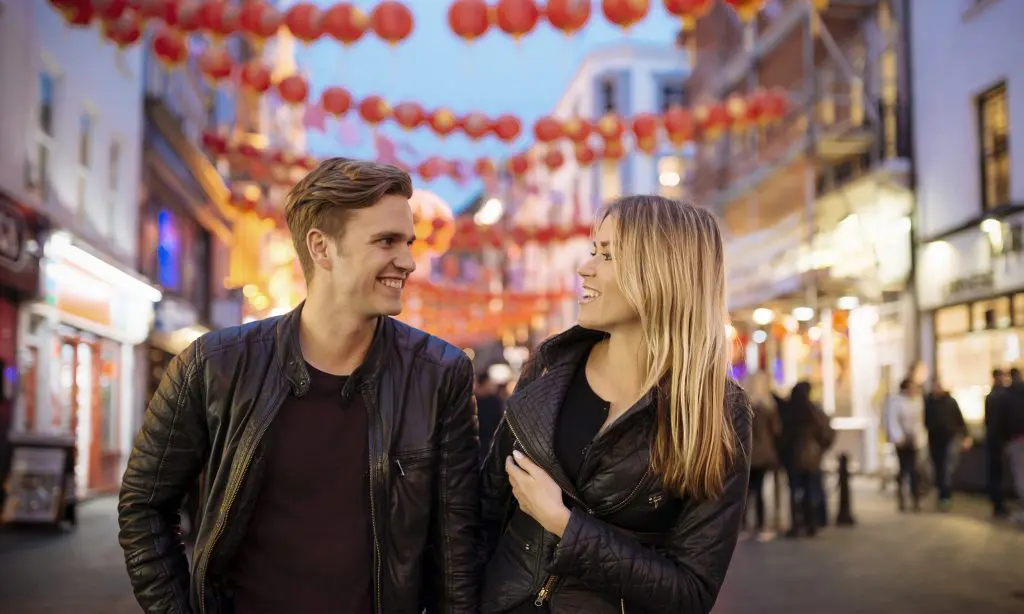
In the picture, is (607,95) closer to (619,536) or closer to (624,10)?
(624,10)

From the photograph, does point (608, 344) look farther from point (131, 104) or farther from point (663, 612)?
point (131, 104)

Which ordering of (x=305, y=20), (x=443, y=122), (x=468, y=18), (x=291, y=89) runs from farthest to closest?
1. (x=443, y=122)
2. (x=291, y=89)
3. (x=305, y=20)
4. (x=468, y=18)

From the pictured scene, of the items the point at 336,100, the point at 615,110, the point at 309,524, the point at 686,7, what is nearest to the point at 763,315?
the point at 336,100

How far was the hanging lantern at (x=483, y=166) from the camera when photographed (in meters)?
21.8

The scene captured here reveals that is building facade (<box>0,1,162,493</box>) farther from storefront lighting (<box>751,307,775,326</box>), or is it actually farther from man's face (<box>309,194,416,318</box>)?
storefront lighting (<box>751,307,775,326</box>)

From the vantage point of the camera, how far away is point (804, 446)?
14.4m

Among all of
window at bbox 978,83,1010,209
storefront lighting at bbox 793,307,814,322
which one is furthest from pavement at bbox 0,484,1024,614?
storefront lighting at bbox 793,307,814,322

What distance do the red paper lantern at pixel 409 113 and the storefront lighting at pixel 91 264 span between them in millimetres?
5416

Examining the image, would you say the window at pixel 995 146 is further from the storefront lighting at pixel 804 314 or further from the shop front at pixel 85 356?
the shop front at pixel 85 356

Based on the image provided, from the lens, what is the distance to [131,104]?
923 inches

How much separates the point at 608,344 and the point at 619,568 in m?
0.80

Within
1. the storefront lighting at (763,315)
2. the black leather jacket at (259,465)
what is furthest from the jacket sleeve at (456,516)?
the storefront lighting at (763,315)

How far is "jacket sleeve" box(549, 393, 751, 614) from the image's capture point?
317 cm

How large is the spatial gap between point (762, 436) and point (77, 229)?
12.1m
